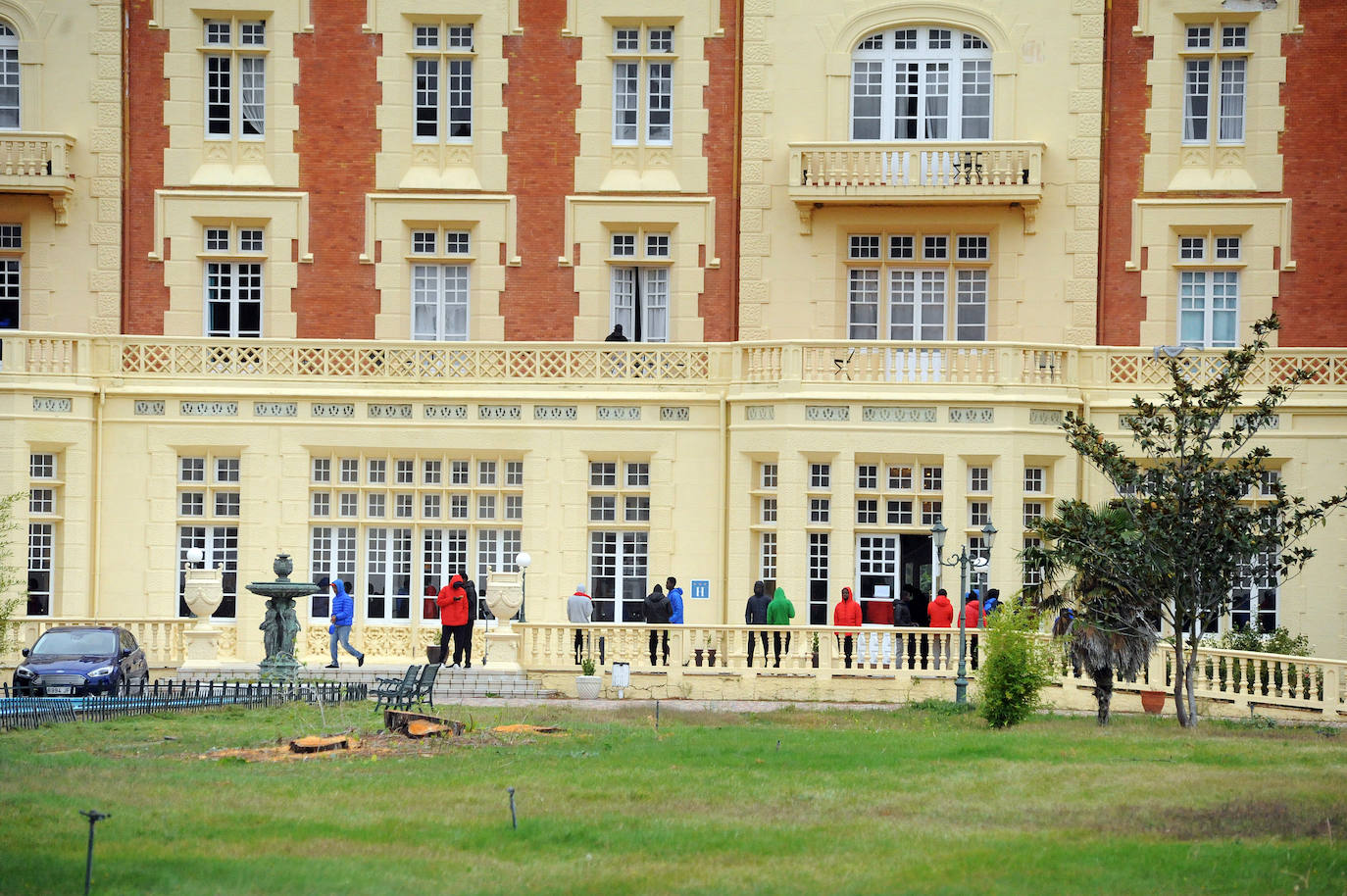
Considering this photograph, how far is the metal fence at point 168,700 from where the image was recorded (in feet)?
78.7

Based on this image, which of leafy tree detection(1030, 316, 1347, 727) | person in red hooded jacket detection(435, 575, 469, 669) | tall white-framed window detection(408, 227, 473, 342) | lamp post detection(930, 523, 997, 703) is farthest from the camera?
tall white-framed window detection(408, 227, 473, 342)

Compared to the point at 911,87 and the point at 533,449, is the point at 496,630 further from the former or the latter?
the point at 911,87

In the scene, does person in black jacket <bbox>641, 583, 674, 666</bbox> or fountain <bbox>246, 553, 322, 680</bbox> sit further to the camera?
person in black jacket <bbox>641, 583, 674, 666</bbox>

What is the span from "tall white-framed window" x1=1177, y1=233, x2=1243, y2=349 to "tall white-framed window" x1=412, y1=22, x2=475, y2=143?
12.6 metres

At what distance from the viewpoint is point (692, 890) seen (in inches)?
574

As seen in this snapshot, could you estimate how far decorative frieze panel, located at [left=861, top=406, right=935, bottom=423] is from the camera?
3269 cm

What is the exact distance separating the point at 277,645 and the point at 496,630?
136 inches

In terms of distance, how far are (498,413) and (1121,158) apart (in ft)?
37.7

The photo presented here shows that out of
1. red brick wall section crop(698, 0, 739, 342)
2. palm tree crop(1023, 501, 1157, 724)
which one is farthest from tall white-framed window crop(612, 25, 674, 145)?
palm tree crop(1023, 501, 1157, 724)

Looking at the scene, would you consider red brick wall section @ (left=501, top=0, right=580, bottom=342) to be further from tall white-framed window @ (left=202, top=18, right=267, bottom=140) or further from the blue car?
the blue car

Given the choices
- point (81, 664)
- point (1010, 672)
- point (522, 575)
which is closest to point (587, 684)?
point (522, 575)

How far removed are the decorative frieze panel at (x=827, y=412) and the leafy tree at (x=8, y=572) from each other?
12.5 meters

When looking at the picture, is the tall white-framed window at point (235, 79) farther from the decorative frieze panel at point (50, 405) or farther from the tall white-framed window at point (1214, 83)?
the tall white-framed window at point (1214, 83)

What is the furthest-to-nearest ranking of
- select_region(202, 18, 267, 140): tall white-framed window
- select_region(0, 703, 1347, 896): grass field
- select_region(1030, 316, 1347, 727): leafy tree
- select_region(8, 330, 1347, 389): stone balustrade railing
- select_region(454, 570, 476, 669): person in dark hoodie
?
1. select_region(202, 18, 267, 140): tall white-framed window
2. select_region(8, 330, 1347, 389): stone balustrade railing
3. select_region(454, 570, 476, 669): person in dark hoodie
4. select_region(1030, 316, 1347, 727): leafy tree
5. select_region(0, 703, 1347, 896): grass field
